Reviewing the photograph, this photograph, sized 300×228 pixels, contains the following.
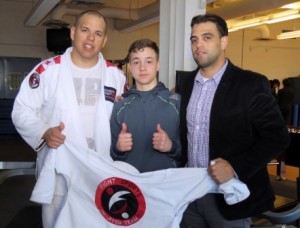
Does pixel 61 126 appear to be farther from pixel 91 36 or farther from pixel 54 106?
pixel 91 36

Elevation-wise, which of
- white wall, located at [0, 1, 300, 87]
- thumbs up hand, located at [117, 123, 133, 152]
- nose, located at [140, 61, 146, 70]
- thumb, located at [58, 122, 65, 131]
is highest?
white wall, located at [0, 1, 300, 87]

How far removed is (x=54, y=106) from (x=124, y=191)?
67 cm

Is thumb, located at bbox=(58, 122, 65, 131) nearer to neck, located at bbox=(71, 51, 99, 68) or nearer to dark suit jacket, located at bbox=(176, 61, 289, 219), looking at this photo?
neck, located at bbox=(71, 51, 99, 68)

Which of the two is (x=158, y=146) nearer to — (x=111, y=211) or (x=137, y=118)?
(x=137, y=118)

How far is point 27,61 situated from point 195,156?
30.7ft

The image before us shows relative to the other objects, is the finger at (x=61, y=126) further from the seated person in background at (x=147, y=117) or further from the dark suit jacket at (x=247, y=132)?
the dark suit jacket at (x=247, y=132)

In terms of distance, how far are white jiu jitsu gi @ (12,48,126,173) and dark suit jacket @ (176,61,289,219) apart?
65 cm

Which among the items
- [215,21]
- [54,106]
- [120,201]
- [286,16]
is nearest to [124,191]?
[120,201]

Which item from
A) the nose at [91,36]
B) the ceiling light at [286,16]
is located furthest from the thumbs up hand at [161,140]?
the ceiling light at [286,16]

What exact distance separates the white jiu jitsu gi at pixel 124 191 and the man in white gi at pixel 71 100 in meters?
0.20

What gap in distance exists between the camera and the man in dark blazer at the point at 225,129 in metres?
1.55

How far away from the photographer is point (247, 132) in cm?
161

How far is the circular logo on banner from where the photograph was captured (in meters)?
1.66

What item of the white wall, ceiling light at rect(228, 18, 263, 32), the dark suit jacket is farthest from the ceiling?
the dark suit jacket
